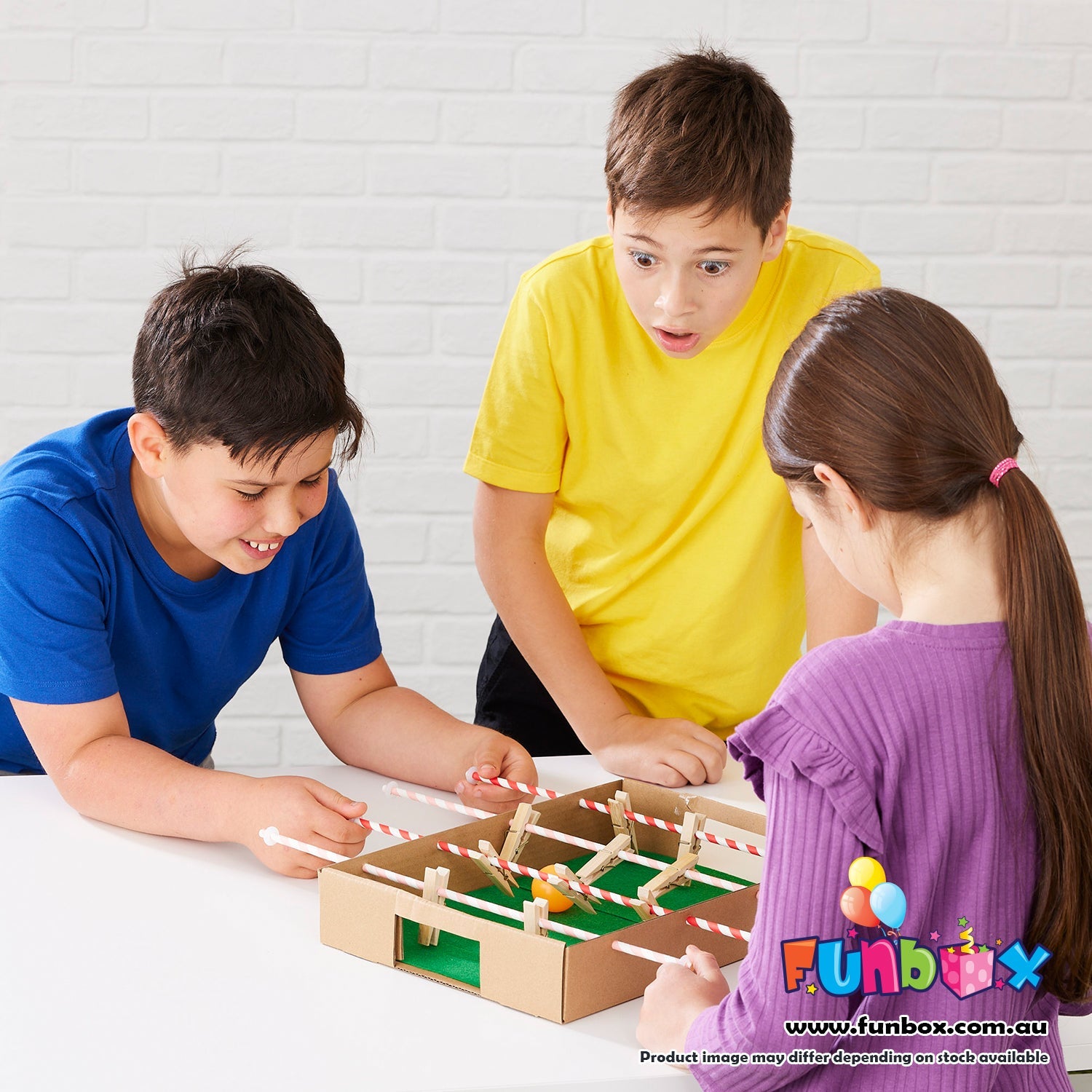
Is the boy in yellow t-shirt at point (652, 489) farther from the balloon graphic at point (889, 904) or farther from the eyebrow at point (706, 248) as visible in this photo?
the balloon graphic at point (889, 904)

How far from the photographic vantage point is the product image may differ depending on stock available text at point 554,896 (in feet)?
2.97

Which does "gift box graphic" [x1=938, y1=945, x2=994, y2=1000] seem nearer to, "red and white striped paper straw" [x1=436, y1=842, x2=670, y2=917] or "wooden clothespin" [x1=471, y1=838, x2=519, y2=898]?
"red and white striped paper straw" [x1=436, y1=842, x2=670, y2=917]

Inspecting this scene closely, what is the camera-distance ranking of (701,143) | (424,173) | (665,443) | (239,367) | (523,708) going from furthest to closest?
(424,173)
(523,708)
(665,443)
(701,143)
(239,367)

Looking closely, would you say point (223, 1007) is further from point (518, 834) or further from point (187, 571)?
point (187, 571)

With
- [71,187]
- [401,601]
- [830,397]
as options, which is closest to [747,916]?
[830,397]

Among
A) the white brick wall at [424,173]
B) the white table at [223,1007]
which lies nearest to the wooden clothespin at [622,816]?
the white table at [223,1007]

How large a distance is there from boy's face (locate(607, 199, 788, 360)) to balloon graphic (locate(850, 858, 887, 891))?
705 mm

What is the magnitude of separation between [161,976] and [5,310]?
1888 millimetres

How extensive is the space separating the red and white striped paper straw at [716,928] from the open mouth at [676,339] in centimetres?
64

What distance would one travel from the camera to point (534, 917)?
37.4 inches

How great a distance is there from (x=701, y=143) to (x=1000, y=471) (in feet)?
2.09

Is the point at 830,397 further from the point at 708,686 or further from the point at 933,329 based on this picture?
the point at 708,686

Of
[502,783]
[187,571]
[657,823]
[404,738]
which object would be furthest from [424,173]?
Result: [657,823]

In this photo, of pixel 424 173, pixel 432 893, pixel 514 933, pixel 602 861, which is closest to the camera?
pixel 514 933
